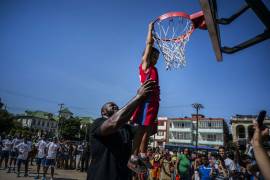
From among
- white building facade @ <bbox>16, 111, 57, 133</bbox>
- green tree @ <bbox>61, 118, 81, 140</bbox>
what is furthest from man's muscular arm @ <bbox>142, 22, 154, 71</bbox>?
white building facade @ <bbox>16, 111, 57, 133</bbox>

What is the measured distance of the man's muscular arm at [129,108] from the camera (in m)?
2.26

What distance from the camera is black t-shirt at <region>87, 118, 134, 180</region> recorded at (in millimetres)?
2643

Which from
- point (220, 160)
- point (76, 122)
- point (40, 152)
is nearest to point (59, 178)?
point (40, 152)

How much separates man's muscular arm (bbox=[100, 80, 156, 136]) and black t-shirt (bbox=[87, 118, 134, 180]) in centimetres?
29

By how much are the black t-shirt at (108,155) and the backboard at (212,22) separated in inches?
112

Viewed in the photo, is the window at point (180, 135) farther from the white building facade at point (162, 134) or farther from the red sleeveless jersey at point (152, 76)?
the red sleeveless jersey at point (152, 76)

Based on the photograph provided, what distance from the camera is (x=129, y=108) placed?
2316 millimetres

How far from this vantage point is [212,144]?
69.2 meters

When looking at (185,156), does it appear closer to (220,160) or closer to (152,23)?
(220,160)

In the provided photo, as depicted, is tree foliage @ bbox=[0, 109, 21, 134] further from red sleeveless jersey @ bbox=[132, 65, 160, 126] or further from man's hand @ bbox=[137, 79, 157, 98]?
man's hand @ bbox=[137, 79, 157, 98]

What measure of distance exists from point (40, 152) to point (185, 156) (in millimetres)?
7545

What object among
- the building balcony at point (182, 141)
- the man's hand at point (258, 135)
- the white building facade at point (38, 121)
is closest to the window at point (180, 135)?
the building balcony at point (182, 141)

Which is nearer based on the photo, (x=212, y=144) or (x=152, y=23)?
(x=152, y=23)

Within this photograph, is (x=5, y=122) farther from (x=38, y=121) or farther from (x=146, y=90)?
(x=146, y=90)
